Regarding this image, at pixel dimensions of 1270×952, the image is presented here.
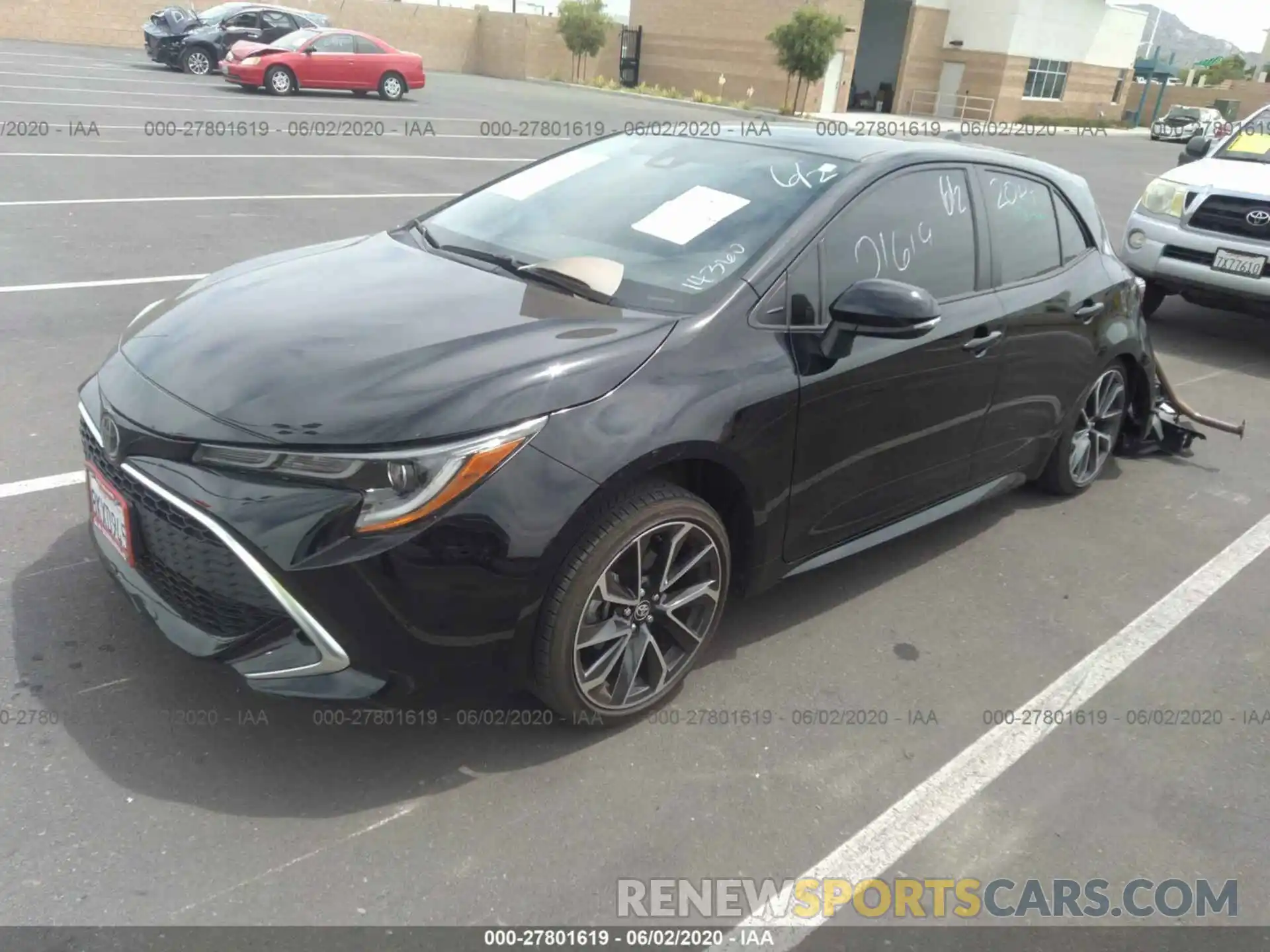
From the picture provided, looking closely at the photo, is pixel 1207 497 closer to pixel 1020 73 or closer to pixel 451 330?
pixel 451 330

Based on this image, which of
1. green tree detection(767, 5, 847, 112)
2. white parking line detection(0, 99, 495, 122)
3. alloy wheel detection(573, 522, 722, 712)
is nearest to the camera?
alloy wheel detection(573, 522, 722, 712)

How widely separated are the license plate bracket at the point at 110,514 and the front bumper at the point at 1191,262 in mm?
7976

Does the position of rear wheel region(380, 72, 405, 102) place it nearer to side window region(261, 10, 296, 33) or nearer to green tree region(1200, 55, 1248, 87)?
side window region(261, 10, 296, 33)

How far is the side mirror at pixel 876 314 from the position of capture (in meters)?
3.19

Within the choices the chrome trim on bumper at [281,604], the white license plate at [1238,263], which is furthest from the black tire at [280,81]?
the chrome trim on bumper at [281,604]

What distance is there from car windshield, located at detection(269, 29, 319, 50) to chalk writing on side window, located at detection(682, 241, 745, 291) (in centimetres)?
2264

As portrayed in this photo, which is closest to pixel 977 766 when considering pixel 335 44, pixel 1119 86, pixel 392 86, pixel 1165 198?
pixel 1165 198

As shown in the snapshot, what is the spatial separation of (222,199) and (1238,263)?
9083 millimetres

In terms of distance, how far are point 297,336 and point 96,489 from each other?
751 millimetres

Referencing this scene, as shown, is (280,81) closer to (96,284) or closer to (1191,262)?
(96,284)

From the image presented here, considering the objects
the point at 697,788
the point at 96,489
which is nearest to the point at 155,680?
the point at 96,489

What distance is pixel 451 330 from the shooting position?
2939 millimetres

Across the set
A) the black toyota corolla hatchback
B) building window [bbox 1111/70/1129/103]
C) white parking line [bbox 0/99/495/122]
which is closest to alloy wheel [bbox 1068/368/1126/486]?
the black toyota corolla hatchback

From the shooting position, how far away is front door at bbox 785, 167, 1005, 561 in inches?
134
